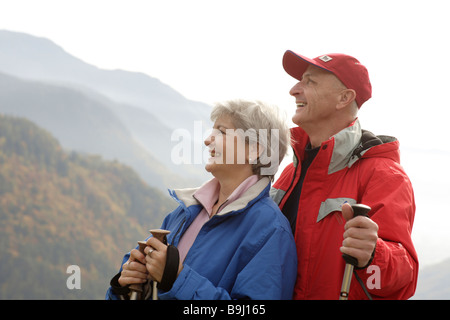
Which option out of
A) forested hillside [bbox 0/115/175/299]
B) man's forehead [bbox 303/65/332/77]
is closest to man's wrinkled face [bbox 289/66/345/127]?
man's forehead [bbox 303/65/332/77]

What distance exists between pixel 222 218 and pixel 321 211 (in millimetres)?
556

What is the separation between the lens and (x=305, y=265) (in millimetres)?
2330

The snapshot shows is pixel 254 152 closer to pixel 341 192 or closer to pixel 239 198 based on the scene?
pixel 239 198

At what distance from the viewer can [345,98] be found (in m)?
2.79

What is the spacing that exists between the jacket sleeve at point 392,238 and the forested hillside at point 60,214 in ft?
95.6

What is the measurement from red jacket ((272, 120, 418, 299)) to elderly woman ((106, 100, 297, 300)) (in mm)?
173

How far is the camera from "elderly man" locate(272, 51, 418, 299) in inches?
79.8

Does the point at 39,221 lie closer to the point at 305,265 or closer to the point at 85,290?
the point at 85,290

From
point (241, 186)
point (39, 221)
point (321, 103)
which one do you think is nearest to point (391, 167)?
point (321, 103)

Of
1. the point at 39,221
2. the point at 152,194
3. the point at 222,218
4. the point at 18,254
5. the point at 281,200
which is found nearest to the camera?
the point at 222,218

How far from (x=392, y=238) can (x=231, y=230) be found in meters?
0.79

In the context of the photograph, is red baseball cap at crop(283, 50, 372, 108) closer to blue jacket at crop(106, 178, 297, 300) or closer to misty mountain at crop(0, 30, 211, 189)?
blue jacket at crop(106, 178, 297, 300)

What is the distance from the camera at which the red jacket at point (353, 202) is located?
208 centimetres

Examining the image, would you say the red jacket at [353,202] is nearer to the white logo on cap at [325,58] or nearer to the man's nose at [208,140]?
the white logo on cap at [325,58]
